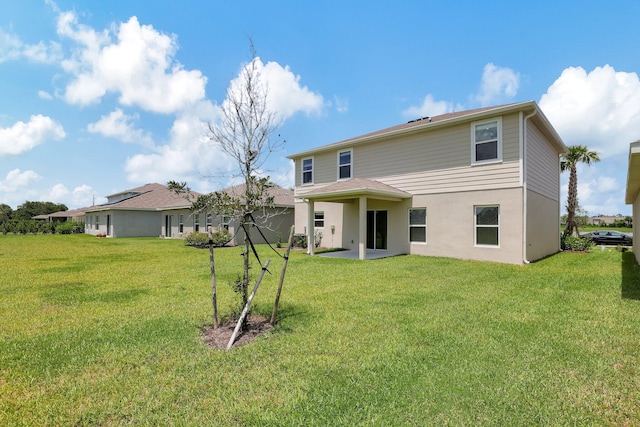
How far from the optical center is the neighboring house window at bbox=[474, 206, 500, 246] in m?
11.5

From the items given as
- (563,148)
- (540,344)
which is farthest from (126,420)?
(563,148)

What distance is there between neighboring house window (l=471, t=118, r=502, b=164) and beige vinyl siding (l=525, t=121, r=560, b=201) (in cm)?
99

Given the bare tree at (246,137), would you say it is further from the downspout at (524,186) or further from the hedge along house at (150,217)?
the hedge along house at (150,217)

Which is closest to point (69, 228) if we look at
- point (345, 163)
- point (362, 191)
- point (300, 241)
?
point (300, 241)

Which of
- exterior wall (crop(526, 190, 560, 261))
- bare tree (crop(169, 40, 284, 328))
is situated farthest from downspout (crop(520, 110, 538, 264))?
bare tree (crop(169, 40, 284, 328))

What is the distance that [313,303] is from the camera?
6082mm

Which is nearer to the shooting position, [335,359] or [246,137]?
[335,359]

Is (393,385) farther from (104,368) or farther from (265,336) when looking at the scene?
(104,368)

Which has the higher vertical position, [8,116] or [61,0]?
[61,0]

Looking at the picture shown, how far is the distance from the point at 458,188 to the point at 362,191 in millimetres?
3815

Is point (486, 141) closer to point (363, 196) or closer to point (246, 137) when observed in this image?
point (363, 196)

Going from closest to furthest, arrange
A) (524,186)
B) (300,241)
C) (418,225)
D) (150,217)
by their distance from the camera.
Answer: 1. (524,186)
2. (418,225)
3. (300,241)
4. (150,217)

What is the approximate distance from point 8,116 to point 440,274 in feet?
51.5

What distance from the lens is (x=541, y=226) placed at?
13.2 meters
